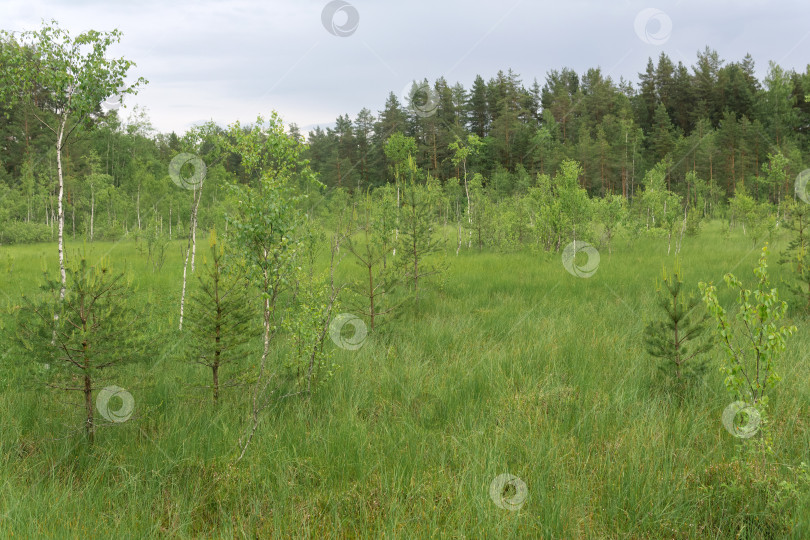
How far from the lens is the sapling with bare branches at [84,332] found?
4293 millimetres

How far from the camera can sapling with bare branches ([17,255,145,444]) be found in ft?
14.1

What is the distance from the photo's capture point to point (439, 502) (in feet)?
10.7

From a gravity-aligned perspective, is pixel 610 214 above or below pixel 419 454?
above

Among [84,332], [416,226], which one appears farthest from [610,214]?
[84,332]

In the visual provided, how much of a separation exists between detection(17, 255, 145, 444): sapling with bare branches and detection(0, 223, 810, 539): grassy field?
1.21 feet

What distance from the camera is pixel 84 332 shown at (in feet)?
14.0

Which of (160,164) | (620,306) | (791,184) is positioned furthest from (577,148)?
(160,164)

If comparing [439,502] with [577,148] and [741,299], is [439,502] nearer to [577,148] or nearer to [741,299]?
[741,299]

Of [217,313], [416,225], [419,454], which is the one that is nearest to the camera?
[419,454]

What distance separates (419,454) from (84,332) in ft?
11.3

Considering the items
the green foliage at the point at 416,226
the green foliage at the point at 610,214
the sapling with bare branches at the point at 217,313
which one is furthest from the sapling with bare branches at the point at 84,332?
the green foliage at the point at 610,214

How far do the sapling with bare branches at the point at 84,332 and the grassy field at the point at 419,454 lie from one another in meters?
0.37

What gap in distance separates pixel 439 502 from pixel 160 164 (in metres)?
52.5

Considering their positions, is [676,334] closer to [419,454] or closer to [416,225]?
[419,454]
